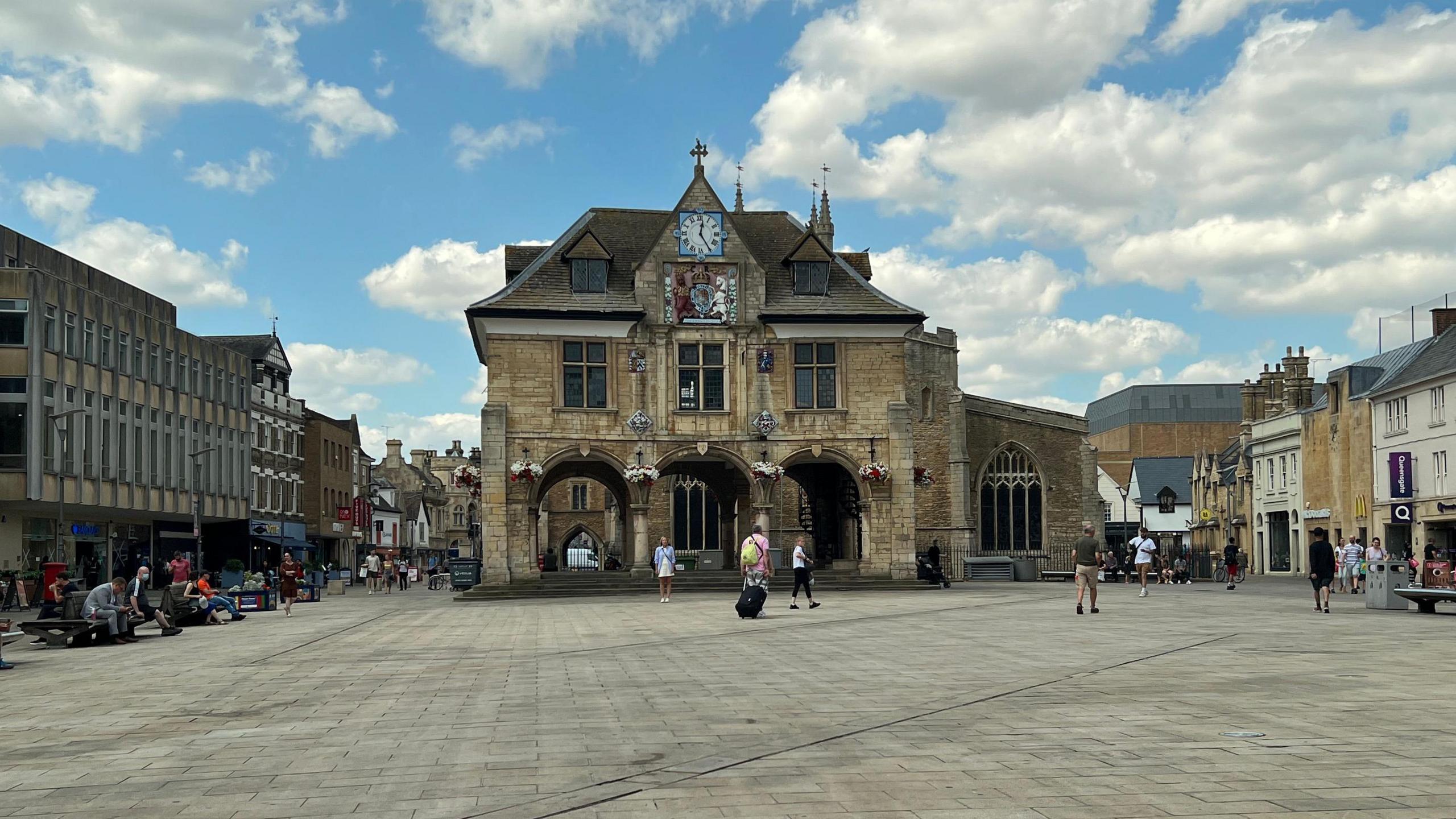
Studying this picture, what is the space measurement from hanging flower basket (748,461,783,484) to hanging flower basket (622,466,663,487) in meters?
2.77

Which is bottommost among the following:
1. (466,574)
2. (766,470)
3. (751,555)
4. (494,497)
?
(466,574)

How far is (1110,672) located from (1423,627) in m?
9.81

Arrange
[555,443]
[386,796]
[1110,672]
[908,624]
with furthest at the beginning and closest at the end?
[555,443] → [908,624] → [1110,672] → [386,796]

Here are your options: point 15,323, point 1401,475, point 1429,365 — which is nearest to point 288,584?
point 15,323

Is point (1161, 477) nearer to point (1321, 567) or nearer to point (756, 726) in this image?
point (1321, 567)

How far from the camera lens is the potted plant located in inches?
1793

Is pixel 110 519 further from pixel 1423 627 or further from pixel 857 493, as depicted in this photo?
pixel 1423 627

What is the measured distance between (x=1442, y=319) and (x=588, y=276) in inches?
1323

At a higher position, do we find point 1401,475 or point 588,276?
point 588,276

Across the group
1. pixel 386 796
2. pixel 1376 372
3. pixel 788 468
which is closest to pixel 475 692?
pixel 386 796

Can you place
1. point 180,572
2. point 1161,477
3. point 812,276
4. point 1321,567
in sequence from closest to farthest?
point 1321,567 < point 180,572 < point 812,276 < point 1161,477

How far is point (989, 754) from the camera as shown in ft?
30.8

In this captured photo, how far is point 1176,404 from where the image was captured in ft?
411

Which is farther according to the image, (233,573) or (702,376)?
(233,573)
